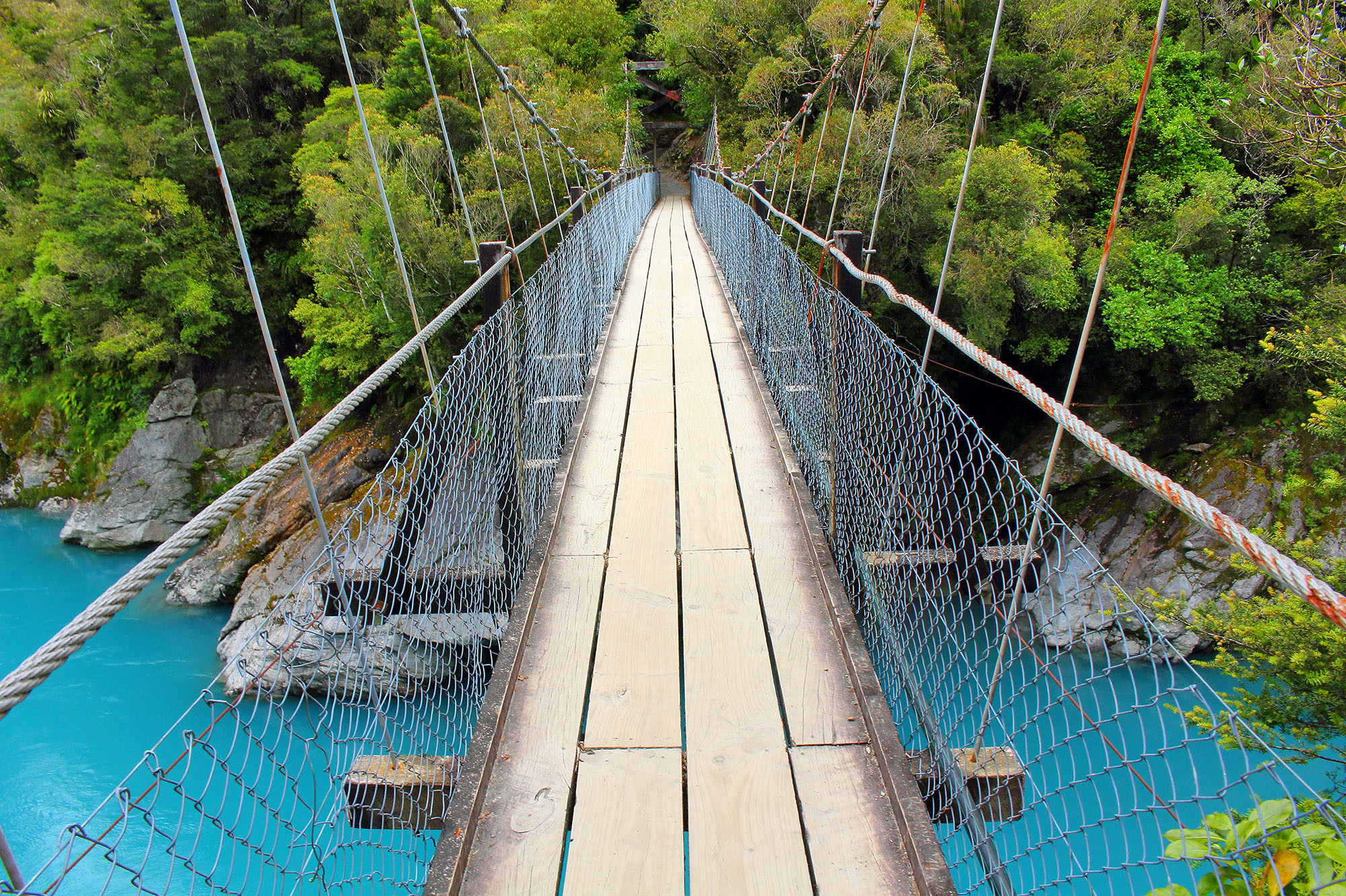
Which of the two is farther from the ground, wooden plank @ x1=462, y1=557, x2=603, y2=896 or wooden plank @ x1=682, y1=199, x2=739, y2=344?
Answer: wooden plank @ x1=682, y1=199, x2=739, y2=344

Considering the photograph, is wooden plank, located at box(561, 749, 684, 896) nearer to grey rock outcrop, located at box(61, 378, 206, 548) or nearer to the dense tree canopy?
the dense tree canopy

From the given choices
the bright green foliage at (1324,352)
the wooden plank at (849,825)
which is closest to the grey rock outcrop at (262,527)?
the wooden plank at (849,825)

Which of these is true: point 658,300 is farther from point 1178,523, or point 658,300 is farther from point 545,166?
point 1178,523

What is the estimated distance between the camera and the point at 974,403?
40.4 ft

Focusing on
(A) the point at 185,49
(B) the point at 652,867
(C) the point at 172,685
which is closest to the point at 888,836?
(B) the point at 652,867

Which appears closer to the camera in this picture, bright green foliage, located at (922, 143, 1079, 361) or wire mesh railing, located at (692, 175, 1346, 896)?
wire mesh railing, located at (692, 175, 1346, 896)

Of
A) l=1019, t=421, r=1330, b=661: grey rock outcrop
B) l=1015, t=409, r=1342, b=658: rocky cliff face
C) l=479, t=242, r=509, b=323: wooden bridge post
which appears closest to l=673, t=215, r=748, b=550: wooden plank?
l=479, t=242, r=509, b=323: wooden bridge post

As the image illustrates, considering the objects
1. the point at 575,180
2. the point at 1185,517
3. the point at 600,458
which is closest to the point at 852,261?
the point at 600,458

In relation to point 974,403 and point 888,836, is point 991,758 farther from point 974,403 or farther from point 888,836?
point 974,403

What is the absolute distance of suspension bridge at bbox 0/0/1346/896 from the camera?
83 centimetres

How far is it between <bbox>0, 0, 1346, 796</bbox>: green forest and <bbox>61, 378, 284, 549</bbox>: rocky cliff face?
0.75m

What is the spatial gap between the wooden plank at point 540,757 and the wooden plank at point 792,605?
0.40m

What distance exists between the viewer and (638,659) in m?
1.45

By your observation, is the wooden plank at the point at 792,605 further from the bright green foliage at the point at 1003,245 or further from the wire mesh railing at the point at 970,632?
the bright green foliage at the point at 1003,245
